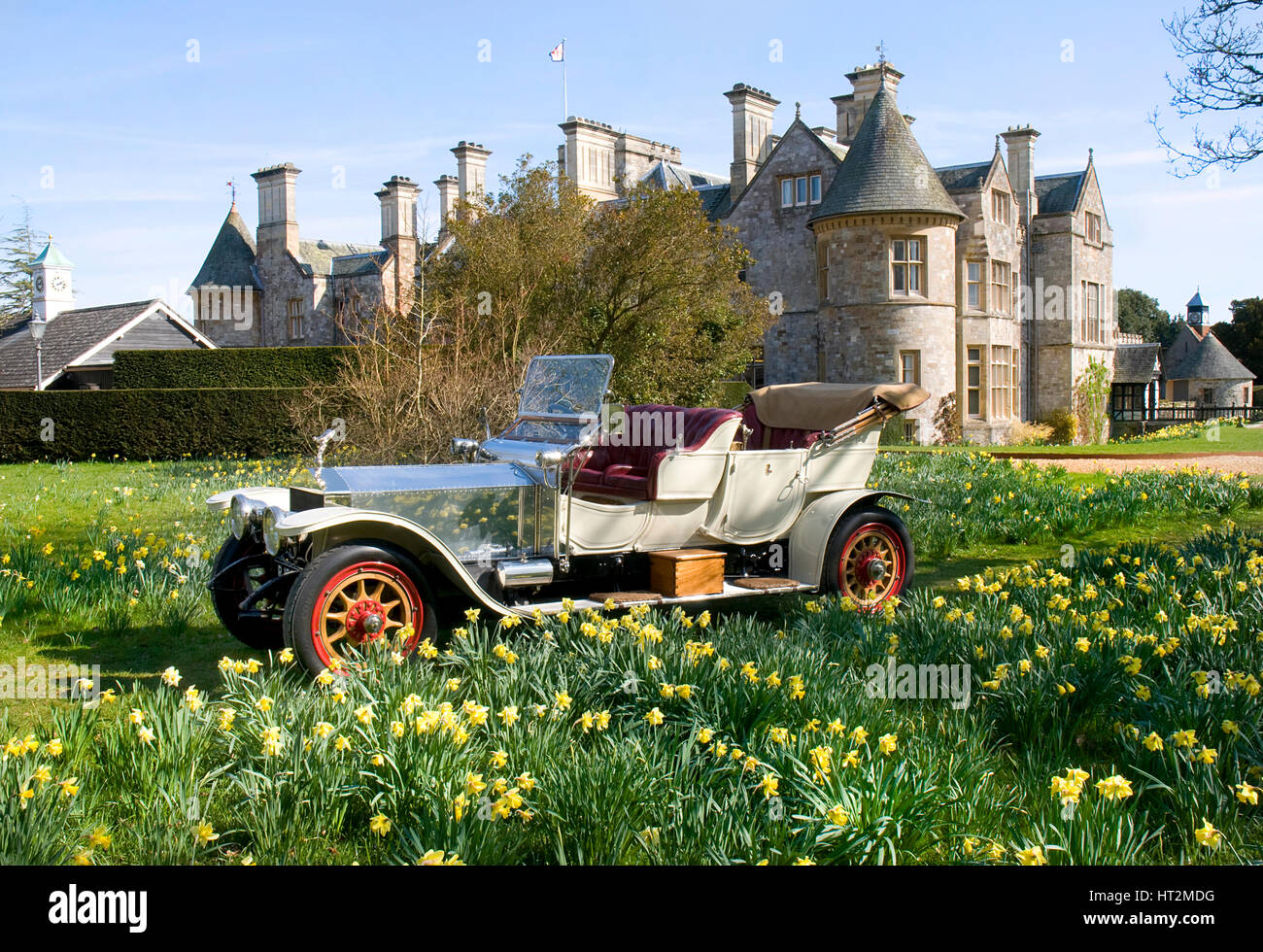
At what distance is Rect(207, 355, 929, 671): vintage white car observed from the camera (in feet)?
17.8

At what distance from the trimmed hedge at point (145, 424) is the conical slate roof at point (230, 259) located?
19.4 meters

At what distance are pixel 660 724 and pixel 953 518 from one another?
20.9ft

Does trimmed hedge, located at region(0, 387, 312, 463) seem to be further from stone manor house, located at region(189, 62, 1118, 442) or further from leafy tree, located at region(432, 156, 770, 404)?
leafy tree, located at region(432, 156, 770, 404)

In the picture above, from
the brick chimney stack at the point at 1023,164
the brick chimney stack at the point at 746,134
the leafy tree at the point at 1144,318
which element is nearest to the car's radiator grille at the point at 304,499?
the brick chimney stack at the point at 746,134

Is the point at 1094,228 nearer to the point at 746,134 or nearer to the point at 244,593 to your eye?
the point at 746,134

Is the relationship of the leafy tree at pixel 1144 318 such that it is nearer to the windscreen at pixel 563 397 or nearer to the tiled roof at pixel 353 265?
the tiled roof at pixel 353 265

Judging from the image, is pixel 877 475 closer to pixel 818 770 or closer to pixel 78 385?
pixel 818 770

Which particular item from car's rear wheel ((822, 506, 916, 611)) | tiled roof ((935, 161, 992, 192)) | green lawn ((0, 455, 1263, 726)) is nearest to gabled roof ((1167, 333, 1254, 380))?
tiled roof ((935, 161, 992, 192))

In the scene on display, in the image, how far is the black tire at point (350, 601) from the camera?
508cm

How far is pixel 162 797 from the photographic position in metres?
3.45

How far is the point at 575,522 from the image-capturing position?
6195 millimetres

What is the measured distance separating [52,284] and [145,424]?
57.4 feet

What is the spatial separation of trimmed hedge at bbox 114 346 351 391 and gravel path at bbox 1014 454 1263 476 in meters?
17.2

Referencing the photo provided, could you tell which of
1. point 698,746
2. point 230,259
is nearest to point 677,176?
point 230,259
